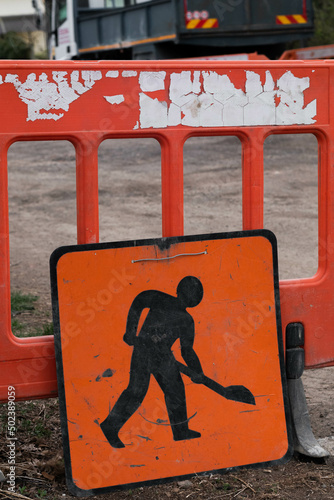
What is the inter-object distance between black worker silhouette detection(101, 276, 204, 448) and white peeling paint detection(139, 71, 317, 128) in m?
0.51

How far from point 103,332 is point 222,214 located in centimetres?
466

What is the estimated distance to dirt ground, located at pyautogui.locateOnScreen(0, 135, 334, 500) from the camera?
2289 millimetres

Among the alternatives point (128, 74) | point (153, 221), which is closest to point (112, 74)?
point (128, 74)

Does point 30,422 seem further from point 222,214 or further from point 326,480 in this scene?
point 222,214

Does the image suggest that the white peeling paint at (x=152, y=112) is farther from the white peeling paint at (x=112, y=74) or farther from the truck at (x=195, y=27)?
the truck at (x=195, y=27)

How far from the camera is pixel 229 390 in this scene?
2.25 meters

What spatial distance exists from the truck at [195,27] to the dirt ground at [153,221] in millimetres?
2201

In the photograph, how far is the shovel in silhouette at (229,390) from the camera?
2215mm

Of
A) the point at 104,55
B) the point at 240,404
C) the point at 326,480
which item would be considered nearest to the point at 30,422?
the point at 240,404

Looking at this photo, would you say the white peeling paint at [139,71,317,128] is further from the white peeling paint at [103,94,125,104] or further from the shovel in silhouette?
the shovel in silhouette

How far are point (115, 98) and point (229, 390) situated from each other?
0.98 m

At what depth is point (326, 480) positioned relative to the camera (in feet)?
7.63

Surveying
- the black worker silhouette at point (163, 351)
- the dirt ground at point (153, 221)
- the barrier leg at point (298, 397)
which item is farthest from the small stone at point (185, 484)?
the barrier leg at point (298, 397)

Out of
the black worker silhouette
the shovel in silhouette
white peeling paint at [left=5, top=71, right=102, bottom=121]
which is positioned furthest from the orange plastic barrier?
the shovel in silhouette
